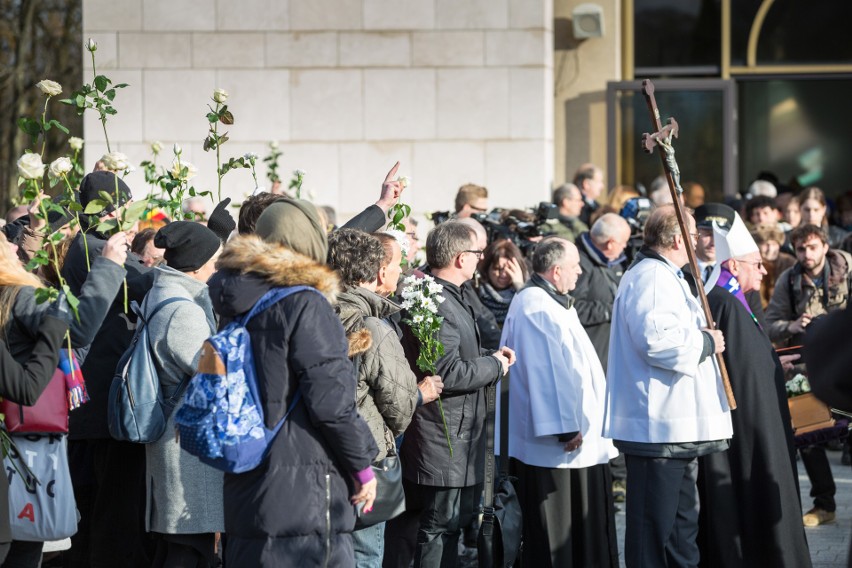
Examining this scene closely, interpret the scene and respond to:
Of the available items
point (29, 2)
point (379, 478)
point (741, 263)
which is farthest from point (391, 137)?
point (29, 2)

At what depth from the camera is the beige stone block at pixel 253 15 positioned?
12.0 meters

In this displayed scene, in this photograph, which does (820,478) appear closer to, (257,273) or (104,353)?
(104,353)

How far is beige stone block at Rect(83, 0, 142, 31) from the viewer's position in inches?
472

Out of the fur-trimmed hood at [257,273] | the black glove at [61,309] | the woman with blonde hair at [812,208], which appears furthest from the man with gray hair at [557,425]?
the woman with blonde hair at [812,208]

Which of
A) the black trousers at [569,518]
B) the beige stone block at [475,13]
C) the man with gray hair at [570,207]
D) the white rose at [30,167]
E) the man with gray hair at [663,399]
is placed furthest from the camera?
the beige stone block at [475,13]

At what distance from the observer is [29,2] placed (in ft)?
63.4

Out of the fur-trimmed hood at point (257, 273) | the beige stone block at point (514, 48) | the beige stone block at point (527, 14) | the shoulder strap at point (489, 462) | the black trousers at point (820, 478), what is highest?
the beige stone block at point (527, 14)

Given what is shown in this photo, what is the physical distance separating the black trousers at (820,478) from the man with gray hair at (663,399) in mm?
2305

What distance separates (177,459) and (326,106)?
736 centimetres

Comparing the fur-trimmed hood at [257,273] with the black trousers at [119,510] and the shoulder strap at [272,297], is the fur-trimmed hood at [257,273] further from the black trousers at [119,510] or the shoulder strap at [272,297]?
the black trousers at [119,510]

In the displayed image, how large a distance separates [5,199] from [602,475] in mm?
16037

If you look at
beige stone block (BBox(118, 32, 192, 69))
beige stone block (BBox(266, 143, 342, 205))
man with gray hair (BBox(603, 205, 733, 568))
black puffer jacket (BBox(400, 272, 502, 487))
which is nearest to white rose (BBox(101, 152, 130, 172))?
black puffer jacket (BBox(400, 272, 502, 487))

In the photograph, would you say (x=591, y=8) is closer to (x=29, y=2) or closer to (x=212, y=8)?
(x=212, y=8)

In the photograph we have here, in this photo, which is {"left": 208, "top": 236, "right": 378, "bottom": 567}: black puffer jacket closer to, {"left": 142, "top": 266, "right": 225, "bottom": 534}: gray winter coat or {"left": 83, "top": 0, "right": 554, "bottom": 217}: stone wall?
{"left": 142, "top": 266, "right": 225, "bottom": 534}: gray winter coat
